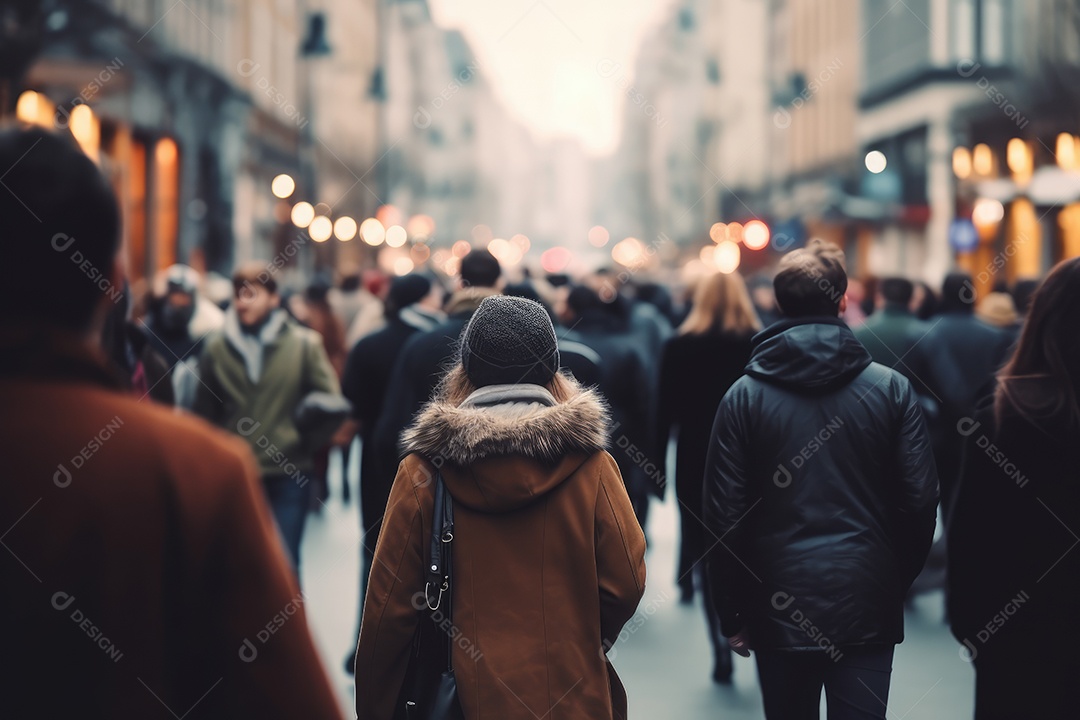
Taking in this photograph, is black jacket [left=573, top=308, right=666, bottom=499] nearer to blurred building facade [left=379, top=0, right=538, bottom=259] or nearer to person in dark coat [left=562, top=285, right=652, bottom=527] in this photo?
person in dark coat [left=562, top=285, right=652, bottom=527]

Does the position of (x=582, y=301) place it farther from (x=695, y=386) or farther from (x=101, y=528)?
(x=101, y=528)

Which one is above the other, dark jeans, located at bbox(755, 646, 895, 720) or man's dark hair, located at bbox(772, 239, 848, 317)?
man's dark hair, located at bbox(772, 239, 848, 317)

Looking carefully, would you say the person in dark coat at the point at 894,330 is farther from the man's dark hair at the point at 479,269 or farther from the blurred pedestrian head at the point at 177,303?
the blurred pedestrian head at the point at 177,303

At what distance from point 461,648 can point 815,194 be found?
47.9 meters

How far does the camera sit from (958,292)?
8.73 metres

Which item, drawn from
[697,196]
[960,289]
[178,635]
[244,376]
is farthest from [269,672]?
[697,196]

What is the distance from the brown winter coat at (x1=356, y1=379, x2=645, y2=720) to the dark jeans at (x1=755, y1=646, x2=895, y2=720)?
992mm

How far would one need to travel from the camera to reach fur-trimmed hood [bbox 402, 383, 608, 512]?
10.4ft

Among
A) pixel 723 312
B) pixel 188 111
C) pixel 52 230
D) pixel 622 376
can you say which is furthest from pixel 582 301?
pixel 188 111

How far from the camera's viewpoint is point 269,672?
1.82 m

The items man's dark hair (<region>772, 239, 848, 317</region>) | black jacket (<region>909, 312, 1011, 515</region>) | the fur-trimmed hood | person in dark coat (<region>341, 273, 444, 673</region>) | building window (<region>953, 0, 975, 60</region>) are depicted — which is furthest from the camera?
building window (<region>953, 0, 975, 60</region>)

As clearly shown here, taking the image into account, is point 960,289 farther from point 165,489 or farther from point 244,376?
point 165,489

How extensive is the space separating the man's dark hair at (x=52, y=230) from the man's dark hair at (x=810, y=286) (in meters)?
2.81

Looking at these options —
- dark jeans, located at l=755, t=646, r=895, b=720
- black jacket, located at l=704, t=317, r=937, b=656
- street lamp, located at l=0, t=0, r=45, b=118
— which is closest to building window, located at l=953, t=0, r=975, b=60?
street lamp, located at l=0, t=0, r=45, b=118
